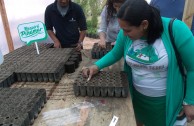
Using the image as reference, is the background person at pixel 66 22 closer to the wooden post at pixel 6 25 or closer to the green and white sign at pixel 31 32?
the green and white sign at pixel 31 32

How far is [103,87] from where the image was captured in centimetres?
129

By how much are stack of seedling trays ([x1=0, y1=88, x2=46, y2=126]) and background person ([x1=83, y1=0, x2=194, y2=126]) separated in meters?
0.35

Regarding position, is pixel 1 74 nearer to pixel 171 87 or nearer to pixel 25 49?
pixel 25 49

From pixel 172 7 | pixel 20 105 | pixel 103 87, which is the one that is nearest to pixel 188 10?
pixel 172 7

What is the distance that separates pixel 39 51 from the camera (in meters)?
2.10

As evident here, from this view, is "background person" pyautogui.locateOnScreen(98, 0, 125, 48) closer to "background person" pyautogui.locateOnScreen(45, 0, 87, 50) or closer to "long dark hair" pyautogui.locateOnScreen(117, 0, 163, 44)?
"background person" pyautogui.locateOnScreen(45, 0, 87, 50)

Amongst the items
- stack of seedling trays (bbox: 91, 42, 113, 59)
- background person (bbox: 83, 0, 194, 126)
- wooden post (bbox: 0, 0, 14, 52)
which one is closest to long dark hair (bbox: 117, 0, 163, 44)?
background person (bbox: 83, 0, 194, 126)

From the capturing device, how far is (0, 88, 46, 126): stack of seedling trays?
3.41 ft

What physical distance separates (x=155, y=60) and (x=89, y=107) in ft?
1.44

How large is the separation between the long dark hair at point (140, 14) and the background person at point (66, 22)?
1374mm

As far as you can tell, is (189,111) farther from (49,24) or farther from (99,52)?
(49,24)

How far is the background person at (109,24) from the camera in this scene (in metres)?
2.06

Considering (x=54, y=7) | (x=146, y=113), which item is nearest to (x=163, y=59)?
(x=146, y=113)

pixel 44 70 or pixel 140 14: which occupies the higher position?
pixel 140 14
